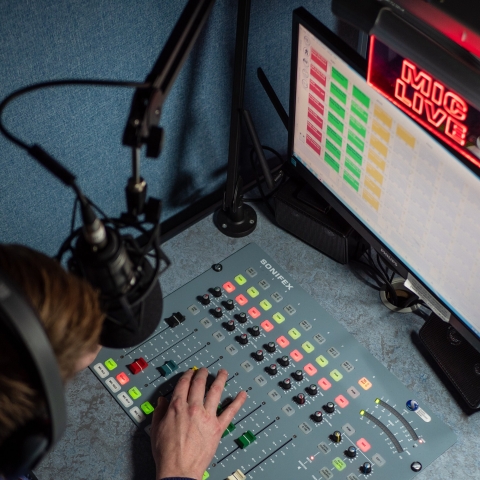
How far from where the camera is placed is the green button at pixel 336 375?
1122 mm

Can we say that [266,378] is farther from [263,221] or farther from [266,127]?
[266,127]

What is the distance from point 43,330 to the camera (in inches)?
23.2

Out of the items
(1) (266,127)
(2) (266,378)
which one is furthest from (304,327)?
(1) (266,127)

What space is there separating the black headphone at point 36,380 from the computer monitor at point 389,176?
0.57 meters

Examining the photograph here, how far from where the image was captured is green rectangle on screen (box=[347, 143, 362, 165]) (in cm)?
108

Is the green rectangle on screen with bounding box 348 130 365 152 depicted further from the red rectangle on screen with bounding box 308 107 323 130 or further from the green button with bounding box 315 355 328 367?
the green button with bounding box 315 355 328 367

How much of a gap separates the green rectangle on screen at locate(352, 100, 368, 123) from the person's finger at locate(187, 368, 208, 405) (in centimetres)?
48

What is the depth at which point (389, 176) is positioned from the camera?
1.03 m

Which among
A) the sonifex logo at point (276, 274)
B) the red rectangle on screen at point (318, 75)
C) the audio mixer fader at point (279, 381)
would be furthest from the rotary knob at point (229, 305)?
the red rectangle on screen at point (318, 75)

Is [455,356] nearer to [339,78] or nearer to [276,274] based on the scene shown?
[276,274]

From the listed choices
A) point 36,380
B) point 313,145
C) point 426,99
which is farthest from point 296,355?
point 36,380

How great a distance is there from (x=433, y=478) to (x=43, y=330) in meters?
0.71

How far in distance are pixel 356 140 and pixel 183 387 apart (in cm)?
49

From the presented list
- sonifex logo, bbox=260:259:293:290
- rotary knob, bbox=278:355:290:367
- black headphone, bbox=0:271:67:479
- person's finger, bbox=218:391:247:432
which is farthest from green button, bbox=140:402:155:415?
black headphone, bbox=0:271:67:479
